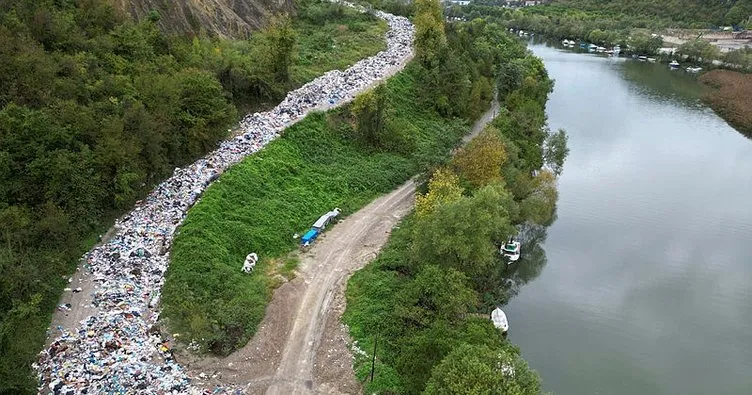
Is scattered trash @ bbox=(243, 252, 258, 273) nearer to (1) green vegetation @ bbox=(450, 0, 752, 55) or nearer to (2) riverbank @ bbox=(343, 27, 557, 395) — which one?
(2) riverbank @ bbox=(343, 27, 557, 395)

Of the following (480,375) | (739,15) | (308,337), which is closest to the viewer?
(480,375)

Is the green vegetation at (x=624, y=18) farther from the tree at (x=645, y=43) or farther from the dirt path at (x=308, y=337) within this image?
the dirt path at (x=308, y=337)

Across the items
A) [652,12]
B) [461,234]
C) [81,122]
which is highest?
[81,122]

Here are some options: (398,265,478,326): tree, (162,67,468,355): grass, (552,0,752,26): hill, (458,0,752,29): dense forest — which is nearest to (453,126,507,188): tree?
(162,67,468,355): grass

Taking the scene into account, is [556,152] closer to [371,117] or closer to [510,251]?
[510,251]

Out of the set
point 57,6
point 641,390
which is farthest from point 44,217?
point 641,390

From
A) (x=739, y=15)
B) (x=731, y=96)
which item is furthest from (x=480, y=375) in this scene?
(x=739, y=15)
